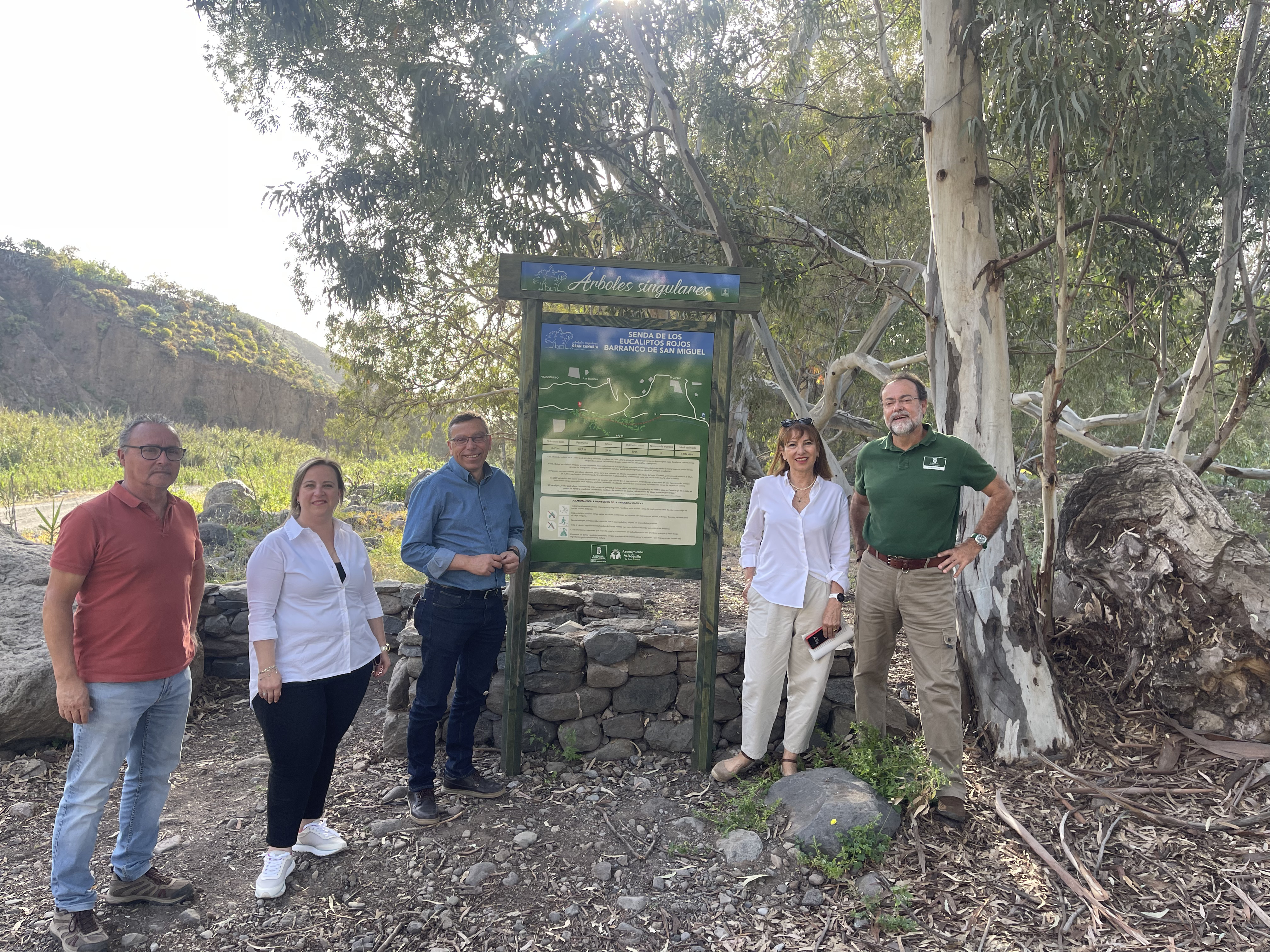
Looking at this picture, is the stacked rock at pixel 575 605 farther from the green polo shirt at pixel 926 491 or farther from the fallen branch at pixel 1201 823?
the fallen branch at pixel 1201 823

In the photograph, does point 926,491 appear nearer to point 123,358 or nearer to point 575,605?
point 575,605

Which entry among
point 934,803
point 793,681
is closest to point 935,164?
point 793,681

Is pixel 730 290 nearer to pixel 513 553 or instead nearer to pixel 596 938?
pixel 513 553

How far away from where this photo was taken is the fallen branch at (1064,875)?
296cm

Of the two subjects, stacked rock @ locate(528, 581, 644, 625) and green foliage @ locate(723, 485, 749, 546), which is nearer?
stacked rock @ locate(528, 581, 644, 625)

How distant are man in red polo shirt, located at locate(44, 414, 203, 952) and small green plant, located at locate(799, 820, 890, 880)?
2569 millimetres

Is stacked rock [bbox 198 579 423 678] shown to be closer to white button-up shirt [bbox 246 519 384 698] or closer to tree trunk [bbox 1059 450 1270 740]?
white button-up shirt [bbox 246 519 384 698]

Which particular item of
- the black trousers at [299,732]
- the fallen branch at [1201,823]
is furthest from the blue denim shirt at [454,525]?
the fallen branch at [1201,823]

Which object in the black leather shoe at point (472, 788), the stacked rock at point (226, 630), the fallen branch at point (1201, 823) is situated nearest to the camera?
the fallen branch at point (1201, 823)

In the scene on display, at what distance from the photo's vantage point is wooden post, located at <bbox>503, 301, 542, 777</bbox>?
407 cm

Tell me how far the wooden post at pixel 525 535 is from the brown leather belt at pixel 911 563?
1729 millimetres

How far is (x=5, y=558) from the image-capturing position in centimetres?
500

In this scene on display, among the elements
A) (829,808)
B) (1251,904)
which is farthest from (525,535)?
(1251,904)

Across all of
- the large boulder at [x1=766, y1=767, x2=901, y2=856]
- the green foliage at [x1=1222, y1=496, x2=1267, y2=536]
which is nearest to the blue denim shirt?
the large boulder at [x1=766, y1=767, x2=901, y2=856]
